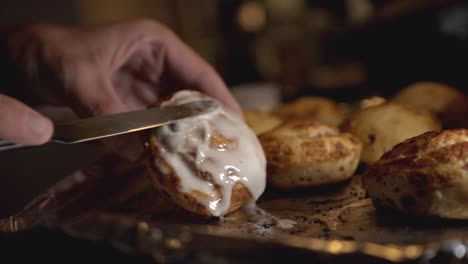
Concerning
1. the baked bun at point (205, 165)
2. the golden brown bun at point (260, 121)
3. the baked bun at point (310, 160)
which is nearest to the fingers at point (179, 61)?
the golden brown bun at point (260, 121)

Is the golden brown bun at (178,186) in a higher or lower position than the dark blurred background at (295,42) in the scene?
higher

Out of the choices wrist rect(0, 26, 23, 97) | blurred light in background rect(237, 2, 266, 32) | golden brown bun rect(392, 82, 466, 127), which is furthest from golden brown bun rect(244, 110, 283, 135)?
blurred light in background rect(237, 2, 266, 32)

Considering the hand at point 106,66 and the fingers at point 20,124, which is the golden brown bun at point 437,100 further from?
the fingers at point 20,124

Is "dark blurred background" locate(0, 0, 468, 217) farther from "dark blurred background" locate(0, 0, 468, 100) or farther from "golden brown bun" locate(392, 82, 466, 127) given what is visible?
"golden brown bun" locate(392, 82, 466, 127)

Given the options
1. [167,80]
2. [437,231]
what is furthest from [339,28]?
[437,231]

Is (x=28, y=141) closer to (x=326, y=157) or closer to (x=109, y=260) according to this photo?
(x=109, y=260)

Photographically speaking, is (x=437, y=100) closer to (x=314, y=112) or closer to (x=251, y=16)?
(x=314, y=112)
